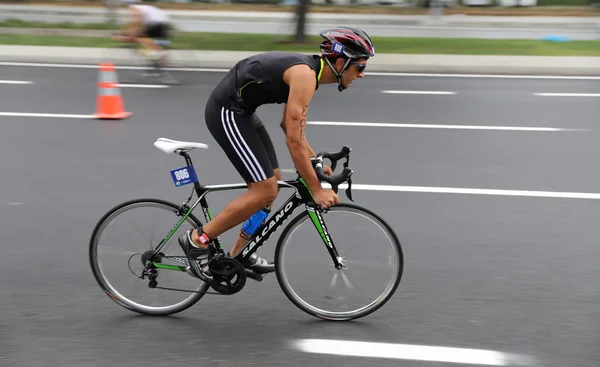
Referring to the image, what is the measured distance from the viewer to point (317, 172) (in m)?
4.35

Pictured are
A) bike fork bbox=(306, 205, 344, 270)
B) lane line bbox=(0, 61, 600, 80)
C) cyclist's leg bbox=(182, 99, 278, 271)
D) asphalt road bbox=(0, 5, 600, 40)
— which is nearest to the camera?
cyclist's leg bbox=(182, 99, 278, 271)

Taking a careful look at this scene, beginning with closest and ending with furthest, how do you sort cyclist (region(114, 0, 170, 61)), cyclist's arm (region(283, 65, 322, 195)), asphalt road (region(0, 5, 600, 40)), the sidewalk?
cyclist's arm (region(283, 65, 322, 195))
cyclist (region(114, 0, 170, 61))
the sidewalk
asphalt road (region(0, 5, 600, 40))

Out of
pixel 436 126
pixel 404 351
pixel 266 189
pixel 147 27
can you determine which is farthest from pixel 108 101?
pixel 404 351

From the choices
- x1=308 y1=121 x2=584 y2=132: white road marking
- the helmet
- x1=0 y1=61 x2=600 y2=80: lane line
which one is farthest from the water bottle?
x1=0 y1=61 x2=600 y2=80: lane line

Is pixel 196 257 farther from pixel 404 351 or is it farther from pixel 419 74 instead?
pixel 419 74

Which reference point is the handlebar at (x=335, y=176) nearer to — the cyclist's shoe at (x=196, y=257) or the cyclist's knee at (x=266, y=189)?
the cyclist's knee at (x=266, y=189)

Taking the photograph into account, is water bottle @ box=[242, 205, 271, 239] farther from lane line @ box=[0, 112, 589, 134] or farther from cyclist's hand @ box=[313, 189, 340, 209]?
lane line @ box=[0, 112, 589, 134]

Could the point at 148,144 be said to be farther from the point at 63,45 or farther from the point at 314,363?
the point at 63,45

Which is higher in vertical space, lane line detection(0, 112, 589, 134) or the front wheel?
the front wheel

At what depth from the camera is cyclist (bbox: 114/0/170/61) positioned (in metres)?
13.4

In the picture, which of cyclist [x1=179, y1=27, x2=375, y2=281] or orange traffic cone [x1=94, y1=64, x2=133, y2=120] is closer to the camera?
cyclist [x1=179, y1=27, x2=375, y2=281]

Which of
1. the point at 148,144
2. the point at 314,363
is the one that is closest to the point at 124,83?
the point at 148,144

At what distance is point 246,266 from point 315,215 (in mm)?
520

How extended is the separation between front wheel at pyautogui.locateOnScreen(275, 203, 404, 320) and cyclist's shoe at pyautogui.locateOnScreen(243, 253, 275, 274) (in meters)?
0.06
